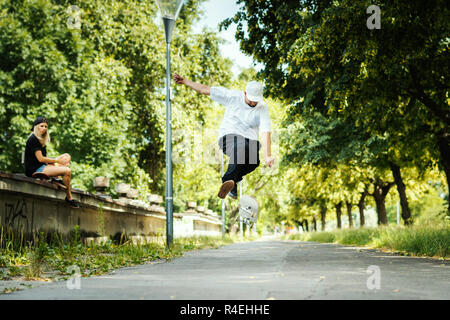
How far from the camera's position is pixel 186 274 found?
5824 millimetres

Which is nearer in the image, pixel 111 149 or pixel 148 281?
pixel 148 281

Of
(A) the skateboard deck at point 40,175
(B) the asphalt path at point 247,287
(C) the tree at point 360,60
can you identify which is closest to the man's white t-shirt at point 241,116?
(B) the asphalt path at point 247,287

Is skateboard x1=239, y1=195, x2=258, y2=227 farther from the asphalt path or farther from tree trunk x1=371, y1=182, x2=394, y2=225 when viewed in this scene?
tree trunk x1=371, y1=182, x2=394, y2=225

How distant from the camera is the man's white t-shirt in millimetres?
5652

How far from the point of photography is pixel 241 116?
5.68m

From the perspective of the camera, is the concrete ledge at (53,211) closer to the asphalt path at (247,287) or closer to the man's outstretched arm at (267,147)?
the asphalt path at (247,287)

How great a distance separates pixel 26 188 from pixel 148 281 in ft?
14.4

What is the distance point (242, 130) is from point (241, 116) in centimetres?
16

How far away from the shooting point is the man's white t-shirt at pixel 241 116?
18.5ft

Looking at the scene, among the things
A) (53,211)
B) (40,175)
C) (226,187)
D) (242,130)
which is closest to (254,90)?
(242,130)

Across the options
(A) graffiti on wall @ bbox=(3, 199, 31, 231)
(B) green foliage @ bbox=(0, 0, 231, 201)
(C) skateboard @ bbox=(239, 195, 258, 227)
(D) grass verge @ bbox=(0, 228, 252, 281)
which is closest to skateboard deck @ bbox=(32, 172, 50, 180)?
(A) graffiti on wall @ bbox=(3, 199, 31, 231)
